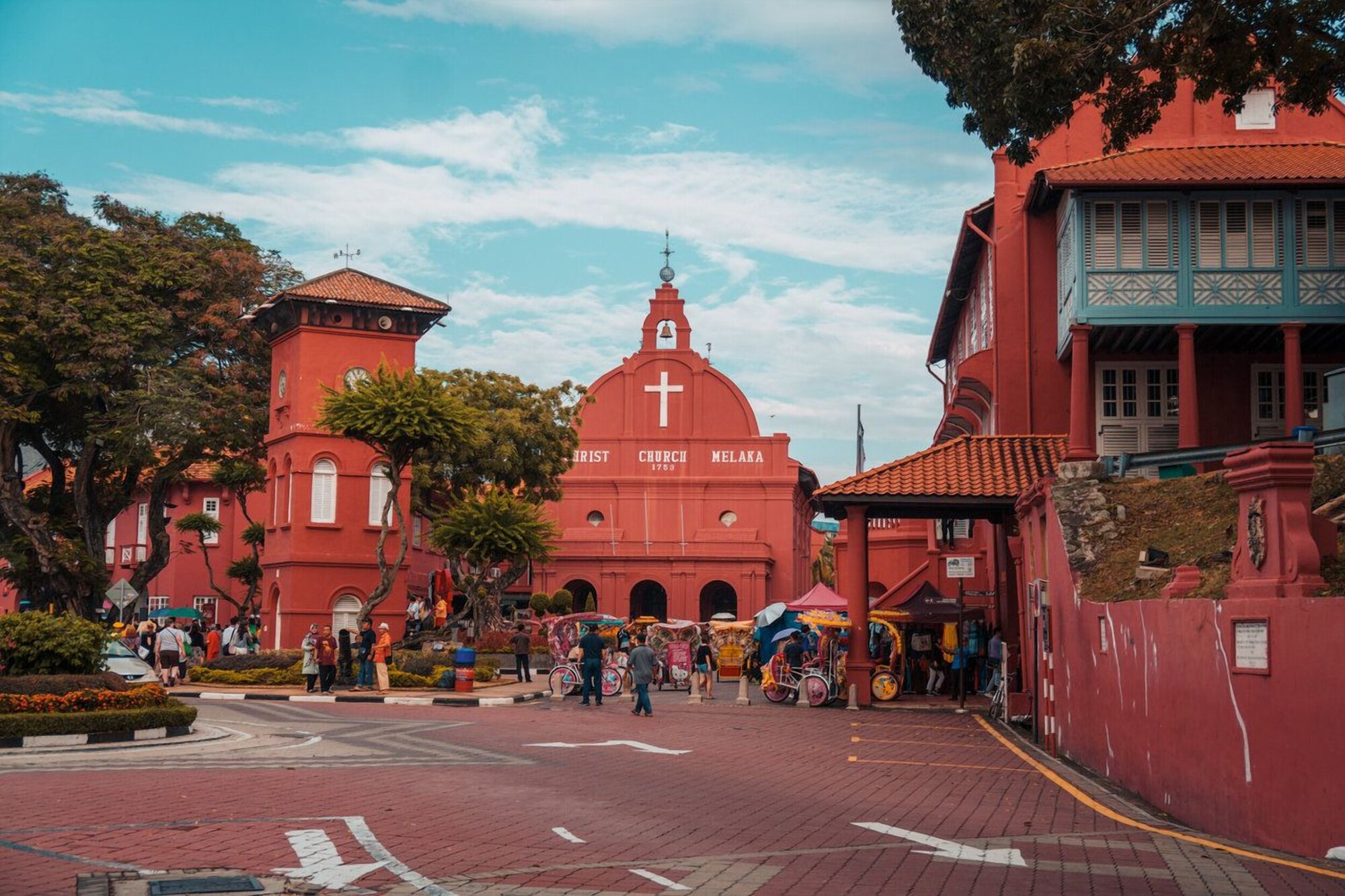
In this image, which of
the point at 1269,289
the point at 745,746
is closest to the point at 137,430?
the point at 745,746

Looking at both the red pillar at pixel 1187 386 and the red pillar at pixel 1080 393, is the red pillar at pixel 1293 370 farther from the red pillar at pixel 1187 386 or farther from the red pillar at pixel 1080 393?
the red pillar at pixel 1080 393

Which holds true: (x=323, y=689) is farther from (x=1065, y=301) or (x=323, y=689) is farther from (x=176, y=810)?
(x=176, y=810)

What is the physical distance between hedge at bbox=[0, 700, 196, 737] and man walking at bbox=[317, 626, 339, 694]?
10679 millimetres

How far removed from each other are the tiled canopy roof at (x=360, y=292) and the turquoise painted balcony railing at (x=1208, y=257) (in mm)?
21337

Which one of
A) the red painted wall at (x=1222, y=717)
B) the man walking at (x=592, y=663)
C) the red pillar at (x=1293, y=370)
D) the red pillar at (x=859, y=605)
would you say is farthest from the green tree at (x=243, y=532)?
the red painted wall at (x=1222, y=717)

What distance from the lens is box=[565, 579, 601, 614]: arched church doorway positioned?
6047 cm

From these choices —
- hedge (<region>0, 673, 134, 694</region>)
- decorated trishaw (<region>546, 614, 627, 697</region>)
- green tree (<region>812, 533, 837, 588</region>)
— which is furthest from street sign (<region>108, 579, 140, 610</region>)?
green tree (<region>812, 533, 837, 588</region>)

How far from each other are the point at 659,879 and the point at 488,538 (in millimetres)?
34673

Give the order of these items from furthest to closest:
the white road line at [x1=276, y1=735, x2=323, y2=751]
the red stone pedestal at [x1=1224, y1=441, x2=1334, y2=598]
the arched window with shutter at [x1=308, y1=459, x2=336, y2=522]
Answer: the arched window with shutter at [x1=308, y1=459, x2=336, y2=522]
the white road line at [x1=276, y1=735, x2=323, y2=751]
the red stone pedestal at [x1=1224, y1=441, x2=1334, y2=598]

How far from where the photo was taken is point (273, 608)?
136ft

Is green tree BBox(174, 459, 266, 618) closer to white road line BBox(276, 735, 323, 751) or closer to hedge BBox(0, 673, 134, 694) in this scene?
hedge BBox(0, 673, 134, 694)

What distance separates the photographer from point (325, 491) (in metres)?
41.2

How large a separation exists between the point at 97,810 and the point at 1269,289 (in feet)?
71.4

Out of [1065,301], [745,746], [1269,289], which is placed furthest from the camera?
[1065,301]
